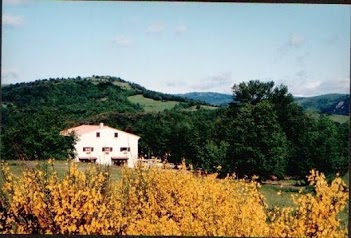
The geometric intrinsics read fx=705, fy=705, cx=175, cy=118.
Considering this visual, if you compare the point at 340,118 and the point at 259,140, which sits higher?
the point at 340,118

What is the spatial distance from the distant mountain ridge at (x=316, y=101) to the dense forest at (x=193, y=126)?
37mm

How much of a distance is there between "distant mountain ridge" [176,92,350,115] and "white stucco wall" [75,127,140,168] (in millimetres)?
424

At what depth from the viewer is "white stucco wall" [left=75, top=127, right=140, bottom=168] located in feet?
13.9

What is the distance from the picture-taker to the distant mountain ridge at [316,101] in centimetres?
402

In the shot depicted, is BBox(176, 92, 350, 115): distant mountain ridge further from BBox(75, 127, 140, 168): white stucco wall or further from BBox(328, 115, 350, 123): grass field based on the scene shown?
BBox(75, 127, 140, 168): white stucco wall

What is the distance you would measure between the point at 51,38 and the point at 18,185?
914mm

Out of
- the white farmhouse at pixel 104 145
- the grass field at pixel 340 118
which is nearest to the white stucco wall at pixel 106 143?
the white farmhouse at pixel 104 145

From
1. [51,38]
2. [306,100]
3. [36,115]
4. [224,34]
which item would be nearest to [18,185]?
[36,115]

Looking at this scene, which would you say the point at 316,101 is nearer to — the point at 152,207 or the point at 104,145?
the point at 152,207

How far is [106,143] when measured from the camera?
423 cm

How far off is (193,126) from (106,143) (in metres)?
0.53

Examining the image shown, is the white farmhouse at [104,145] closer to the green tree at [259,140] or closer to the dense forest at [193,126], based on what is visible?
the dense forest at [193,126]

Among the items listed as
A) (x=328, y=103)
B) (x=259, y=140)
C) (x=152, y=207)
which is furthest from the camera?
(x=152, y=207)

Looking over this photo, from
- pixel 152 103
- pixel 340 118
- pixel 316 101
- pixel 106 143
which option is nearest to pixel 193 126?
pixel 152 103
